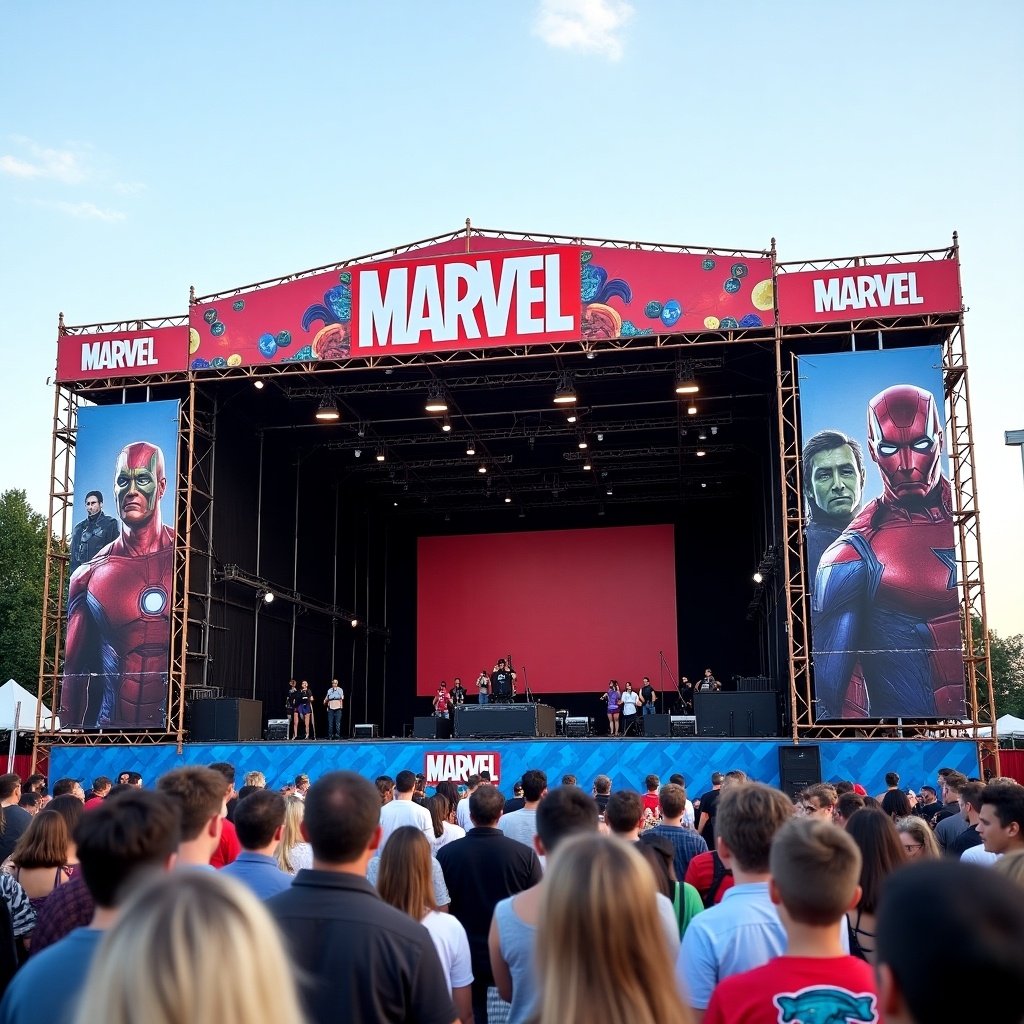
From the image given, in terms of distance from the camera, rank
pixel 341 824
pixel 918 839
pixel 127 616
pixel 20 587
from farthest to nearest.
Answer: pixel 20 587 < pixel 127 616 < pixel 918 839 < pixel 341 824

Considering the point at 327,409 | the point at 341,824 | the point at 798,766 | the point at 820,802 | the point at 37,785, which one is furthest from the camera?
the point at 327,409

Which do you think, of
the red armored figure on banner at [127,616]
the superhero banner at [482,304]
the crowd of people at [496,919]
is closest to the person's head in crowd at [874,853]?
the crowd of people at [496,919]

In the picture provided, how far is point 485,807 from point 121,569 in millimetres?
17604

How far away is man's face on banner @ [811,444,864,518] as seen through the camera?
18.8m

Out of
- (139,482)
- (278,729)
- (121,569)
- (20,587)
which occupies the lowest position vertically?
(278,729)

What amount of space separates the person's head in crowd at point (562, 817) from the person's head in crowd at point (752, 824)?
1.65 feet

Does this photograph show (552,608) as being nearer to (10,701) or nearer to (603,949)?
(10,701)

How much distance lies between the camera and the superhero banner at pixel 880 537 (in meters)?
18.0

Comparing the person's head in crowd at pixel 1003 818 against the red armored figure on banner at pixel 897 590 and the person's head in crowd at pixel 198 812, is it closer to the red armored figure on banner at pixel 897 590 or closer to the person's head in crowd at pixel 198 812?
the person's head in crowd at pixel 198 812

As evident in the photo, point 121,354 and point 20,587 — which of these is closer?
point 121,354

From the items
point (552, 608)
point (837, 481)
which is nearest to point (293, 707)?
point (552, 608)

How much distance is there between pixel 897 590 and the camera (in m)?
18.2

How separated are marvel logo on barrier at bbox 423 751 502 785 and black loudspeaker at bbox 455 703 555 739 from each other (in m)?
0.52

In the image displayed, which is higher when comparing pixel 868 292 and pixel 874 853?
pixel 868 292
